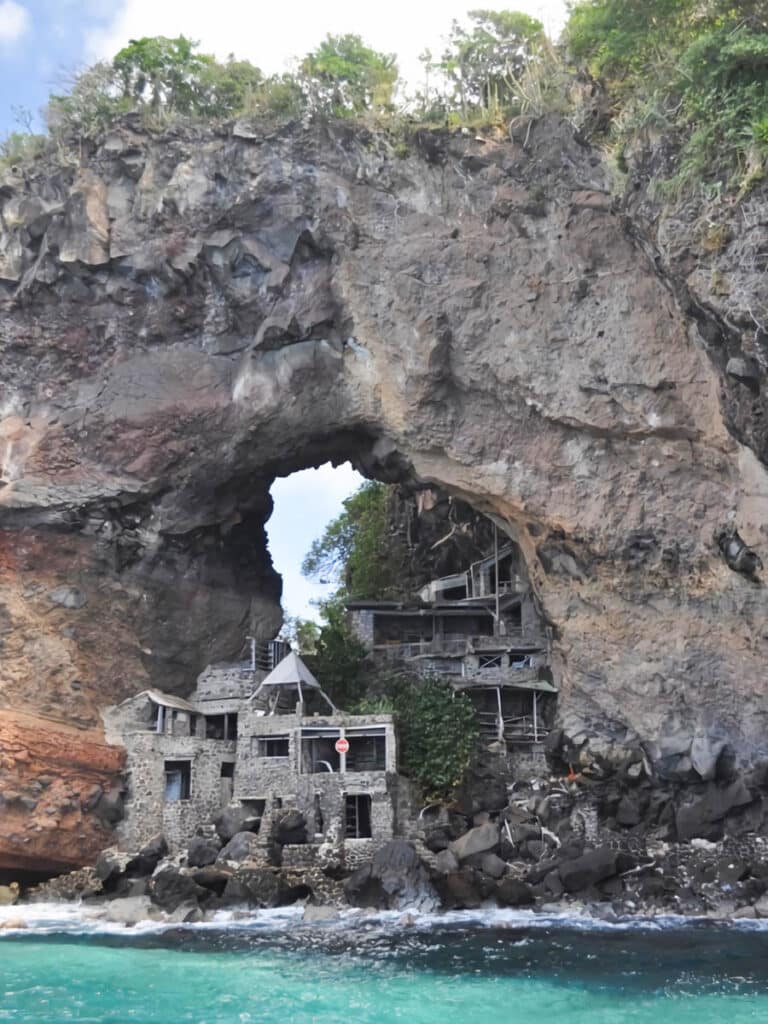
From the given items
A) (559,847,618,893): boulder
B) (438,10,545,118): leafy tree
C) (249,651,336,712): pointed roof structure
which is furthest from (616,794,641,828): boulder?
(438,10,545,118): leafy tree

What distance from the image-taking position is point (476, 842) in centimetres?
2281

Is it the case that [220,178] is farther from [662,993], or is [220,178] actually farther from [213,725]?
[662,993]

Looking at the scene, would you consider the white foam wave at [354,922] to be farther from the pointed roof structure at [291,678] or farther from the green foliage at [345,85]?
the green foliage at [345,85]

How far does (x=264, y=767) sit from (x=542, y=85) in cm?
1936

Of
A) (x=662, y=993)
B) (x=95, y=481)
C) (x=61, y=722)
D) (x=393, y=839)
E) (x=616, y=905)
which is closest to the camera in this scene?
(x=662, y=993)

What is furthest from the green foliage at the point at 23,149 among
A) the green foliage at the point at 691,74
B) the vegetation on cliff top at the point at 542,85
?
the green foliage at the point at 691,74

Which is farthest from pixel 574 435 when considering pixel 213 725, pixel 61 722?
pixel 61 722

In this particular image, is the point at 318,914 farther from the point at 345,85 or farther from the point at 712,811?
the point at 345,85

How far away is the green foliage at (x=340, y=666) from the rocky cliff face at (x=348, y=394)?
278 cm

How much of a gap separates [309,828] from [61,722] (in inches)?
282

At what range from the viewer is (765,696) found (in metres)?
23.2

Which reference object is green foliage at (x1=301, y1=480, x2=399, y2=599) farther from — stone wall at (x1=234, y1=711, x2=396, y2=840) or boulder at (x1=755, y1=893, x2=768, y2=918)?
boulder at (x1=755, y1=893, x2=768, y2=918)

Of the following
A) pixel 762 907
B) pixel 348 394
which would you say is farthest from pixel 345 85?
pixel 762 907

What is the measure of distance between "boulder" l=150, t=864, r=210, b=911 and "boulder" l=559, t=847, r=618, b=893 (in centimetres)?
801
